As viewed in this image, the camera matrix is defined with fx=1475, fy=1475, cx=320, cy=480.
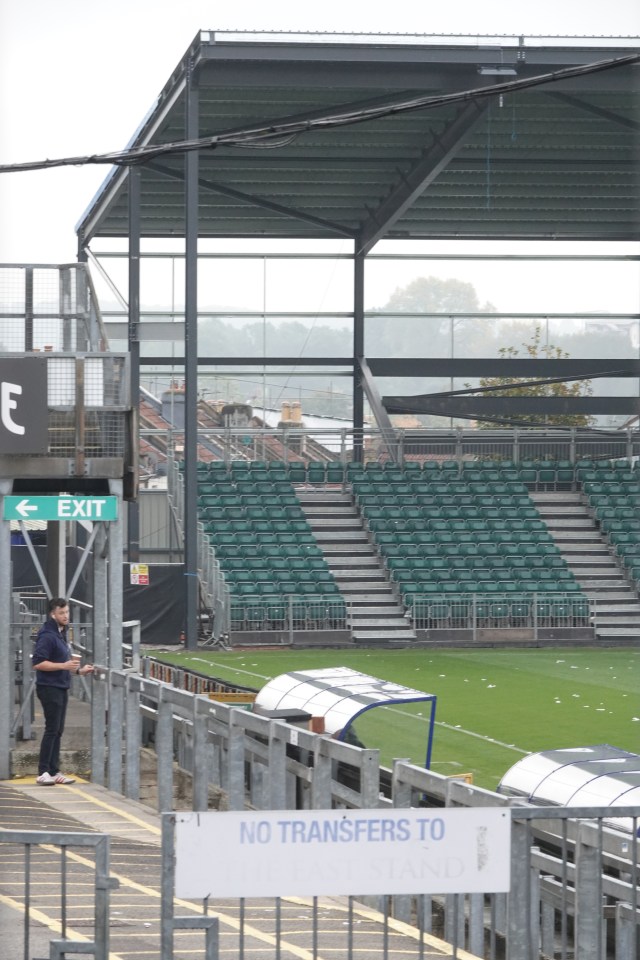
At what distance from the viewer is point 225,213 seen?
44.5 metres

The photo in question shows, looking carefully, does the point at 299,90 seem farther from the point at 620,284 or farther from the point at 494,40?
the point at 620,284

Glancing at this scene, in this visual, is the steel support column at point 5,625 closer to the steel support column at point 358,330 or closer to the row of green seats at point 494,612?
the row of green seats at point 494,612

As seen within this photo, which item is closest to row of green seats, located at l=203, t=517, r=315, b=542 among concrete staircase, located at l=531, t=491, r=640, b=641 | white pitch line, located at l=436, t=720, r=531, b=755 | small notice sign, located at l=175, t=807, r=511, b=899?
concrete staircase, located at l=531, t=491, r=640, b=641

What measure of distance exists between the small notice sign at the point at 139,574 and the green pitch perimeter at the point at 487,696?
96.0 inches

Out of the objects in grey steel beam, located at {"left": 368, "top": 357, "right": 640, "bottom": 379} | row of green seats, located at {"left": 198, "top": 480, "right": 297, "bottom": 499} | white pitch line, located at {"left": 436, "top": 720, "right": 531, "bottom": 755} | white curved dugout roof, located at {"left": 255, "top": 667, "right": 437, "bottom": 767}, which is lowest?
white pitch line, located at {"left": 436, "top": 720, "right": 531, "bottom": 755}

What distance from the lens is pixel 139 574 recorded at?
32594mm

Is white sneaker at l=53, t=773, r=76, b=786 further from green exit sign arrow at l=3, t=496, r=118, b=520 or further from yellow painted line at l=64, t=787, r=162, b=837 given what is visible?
green exit sign arrow at l=3, t=496, r=118, b=520

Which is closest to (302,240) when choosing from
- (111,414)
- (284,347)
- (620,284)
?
(284,347)

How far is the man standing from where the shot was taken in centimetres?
1284

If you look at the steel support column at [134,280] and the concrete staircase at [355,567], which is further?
the steel support column at [134,280]

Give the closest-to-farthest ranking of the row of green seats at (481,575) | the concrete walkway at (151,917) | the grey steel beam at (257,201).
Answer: the concrete walkway at (151,917)
the row of green seats at (481,575)
the grey steel beam at (257,201)

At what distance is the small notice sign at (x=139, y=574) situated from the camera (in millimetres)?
32562

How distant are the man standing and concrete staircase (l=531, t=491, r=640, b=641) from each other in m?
22.0

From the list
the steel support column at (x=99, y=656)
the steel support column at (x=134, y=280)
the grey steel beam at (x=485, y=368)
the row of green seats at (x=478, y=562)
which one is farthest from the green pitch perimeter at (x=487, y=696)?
the grey steel beam at (x=485, y=368)
